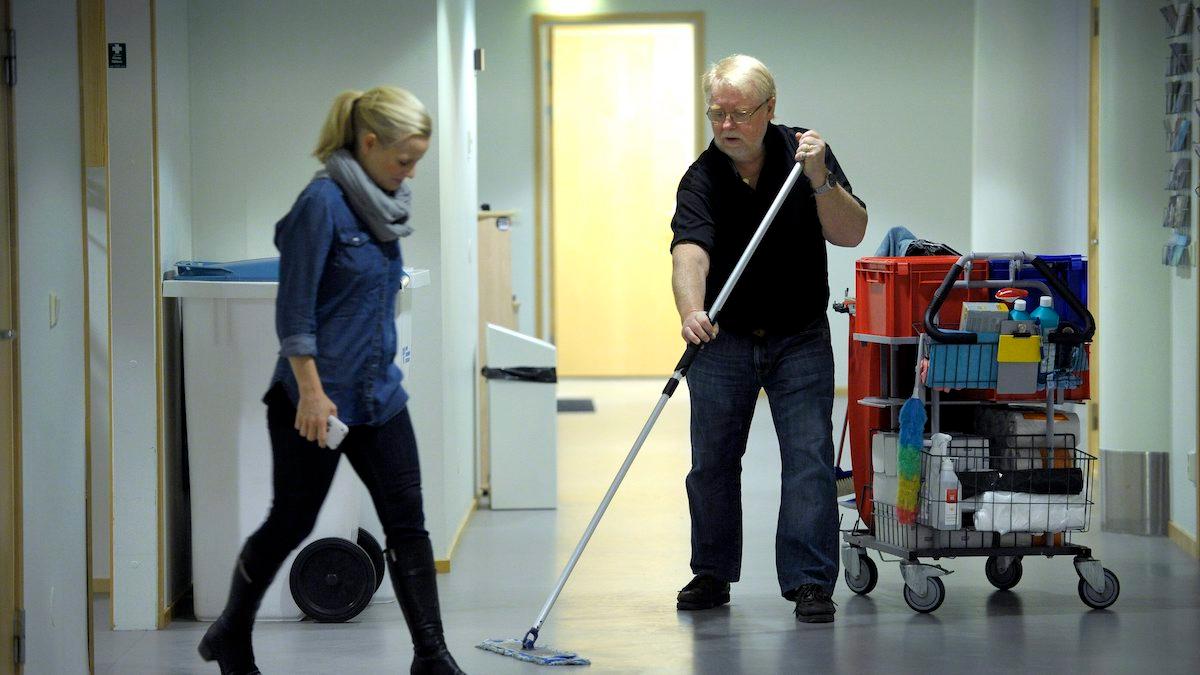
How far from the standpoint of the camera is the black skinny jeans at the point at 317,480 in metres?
2.87

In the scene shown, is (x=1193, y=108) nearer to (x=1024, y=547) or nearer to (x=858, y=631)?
(x=1024, y=547)

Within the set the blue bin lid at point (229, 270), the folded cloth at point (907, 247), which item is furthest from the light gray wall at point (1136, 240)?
the blue bin lid at point (229, 270)

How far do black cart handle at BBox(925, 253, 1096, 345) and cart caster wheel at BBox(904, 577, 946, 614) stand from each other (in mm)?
654

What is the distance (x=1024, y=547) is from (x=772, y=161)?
1245 millimetres

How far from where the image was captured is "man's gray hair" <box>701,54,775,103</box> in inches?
137

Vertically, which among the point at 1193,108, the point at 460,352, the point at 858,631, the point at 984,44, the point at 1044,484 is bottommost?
the point at 858,631

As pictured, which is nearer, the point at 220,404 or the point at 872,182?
the point at 220,404

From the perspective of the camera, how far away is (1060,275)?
388 centimetres

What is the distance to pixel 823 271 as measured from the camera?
3734 mm

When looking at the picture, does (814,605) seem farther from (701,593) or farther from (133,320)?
(133,320)

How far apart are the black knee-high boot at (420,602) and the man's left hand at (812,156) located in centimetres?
129

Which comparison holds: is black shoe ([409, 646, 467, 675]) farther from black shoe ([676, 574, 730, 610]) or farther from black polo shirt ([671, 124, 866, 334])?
black polo shirt ([671, 124, 866, 334])

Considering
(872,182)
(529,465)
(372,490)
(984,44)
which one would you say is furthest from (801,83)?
(372,490)

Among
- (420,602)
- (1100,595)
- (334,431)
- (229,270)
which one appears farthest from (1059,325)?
(229,270)
